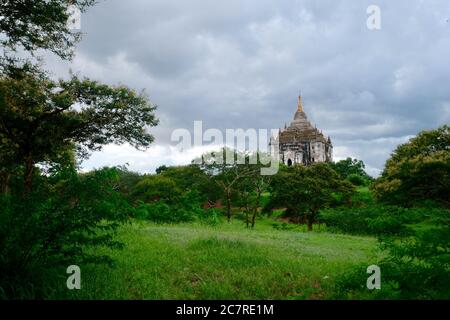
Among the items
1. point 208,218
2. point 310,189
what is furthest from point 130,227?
point 310,189

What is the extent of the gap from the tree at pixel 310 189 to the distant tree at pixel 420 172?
803cm

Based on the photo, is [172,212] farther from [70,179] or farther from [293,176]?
[70,179]

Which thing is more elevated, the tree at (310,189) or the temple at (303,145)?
the temple at (303,145)

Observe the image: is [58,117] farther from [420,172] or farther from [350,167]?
[350,167]

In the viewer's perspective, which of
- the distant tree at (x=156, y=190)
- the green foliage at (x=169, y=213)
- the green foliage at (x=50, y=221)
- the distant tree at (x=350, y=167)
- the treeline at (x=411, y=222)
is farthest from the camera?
the distant tree at (x=350, y=167)

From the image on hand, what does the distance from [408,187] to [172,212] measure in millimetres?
10056

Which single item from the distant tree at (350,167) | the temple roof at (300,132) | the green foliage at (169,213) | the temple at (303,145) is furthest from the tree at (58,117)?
the temple roof at (300,132)

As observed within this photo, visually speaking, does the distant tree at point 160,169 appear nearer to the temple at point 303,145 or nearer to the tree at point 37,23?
the temple at point 303,145

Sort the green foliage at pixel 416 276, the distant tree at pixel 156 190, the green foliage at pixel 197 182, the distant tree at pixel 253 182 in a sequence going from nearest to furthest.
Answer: the green foliage at pixel 416 276, the distant tree at pixel 253 182, the green foliage at pixel 197 182, the distant tree at pixel 156 190

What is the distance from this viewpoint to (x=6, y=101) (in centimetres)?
1262

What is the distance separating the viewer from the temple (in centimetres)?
7075

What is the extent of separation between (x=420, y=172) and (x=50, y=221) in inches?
522

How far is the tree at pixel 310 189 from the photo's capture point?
2459 cm
